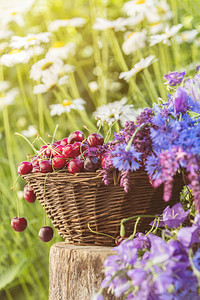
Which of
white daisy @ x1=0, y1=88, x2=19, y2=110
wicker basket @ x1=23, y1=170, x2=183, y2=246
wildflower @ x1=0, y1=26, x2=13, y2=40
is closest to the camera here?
wicker basket @ x1=23, y1=170, x2=183, y2=246

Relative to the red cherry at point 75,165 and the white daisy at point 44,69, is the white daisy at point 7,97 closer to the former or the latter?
the white daisy at point 44,69

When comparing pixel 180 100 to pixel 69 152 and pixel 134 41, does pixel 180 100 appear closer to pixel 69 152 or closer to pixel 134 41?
pixel 69 152

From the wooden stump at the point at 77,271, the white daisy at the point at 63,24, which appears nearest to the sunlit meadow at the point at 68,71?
the white daisy at the point at 63,24

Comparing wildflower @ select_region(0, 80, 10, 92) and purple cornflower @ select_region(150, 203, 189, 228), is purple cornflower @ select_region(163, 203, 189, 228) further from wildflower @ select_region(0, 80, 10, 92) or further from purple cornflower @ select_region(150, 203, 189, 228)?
wildflower @ select_region(0, 80, 10, 92)

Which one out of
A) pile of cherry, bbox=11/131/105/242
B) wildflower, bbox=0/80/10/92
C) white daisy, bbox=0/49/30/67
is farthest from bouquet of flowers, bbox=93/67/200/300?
wildflower, bbox=0/80/10/92

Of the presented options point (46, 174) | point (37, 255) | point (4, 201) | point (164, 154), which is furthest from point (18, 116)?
point (164, 154)

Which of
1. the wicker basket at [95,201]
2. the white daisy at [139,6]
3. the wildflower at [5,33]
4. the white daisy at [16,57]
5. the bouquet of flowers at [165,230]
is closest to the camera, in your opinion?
the bouquet of flowers at [165,230]

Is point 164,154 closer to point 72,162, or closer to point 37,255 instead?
point 72,162

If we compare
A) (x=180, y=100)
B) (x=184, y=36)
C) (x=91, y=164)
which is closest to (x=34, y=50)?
(x=184, y=36)

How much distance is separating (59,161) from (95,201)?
0.35 feet

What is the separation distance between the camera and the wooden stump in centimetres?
77

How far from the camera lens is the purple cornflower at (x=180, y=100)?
614 mm

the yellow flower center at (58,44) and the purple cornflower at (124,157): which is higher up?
the yellow flower center at (58,44)

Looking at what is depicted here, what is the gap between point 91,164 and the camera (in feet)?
2.47
